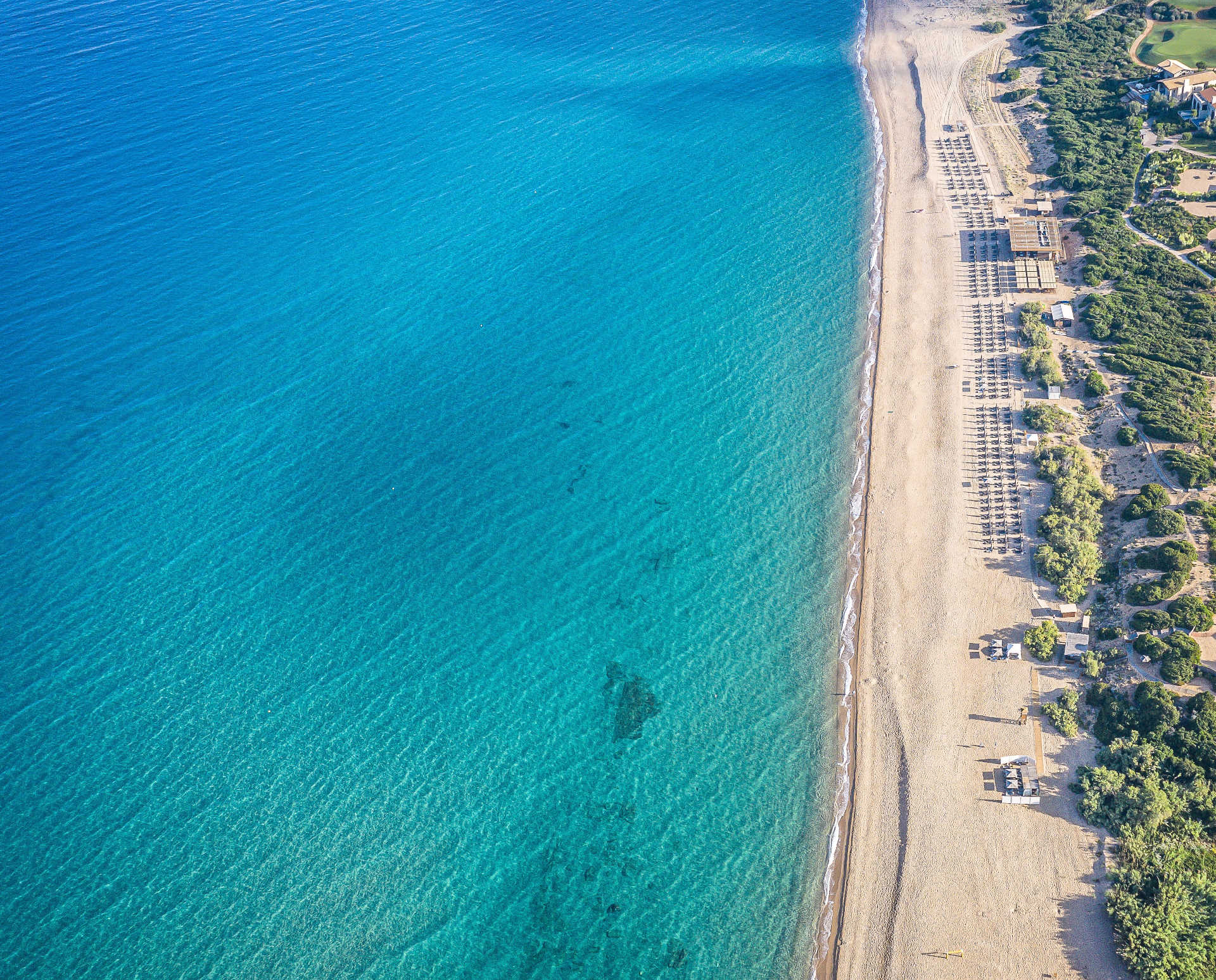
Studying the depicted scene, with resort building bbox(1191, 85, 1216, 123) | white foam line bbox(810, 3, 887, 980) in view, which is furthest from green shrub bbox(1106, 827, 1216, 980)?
resort building bbox(1191, 85, 1216, 123)

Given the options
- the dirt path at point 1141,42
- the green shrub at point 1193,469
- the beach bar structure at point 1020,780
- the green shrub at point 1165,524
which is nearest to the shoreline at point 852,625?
the beach bar structure at point 1020,780

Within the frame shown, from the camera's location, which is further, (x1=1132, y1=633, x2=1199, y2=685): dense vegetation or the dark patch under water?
the dark patch under water

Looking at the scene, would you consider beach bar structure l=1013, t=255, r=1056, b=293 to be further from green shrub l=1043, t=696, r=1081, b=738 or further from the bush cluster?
green shrub l=1043, t=696, r=1081, b=738

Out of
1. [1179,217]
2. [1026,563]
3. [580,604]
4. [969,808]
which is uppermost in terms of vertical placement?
[1179,217]

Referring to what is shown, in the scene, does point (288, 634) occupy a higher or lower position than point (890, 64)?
lower

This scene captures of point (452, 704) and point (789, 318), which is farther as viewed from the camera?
point (789, 318)

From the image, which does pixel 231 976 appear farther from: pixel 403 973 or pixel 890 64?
pixel 890 64

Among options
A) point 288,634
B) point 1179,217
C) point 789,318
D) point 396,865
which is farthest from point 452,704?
point 1179,217
